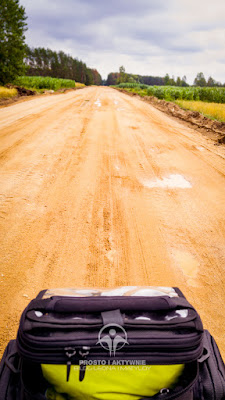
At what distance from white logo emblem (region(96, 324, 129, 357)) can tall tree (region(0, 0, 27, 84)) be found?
82.0 feet

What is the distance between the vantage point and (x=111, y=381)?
0.93 m

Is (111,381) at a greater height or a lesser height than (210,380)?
greater

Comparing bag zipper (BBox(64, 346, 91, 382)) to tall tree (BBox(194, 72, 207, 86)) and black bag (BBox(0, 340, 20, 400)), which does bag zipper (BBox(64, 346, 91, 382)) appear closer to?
black bag (BBox(0, 340, 20, 400))

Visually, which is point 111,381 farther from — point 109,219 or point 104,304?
point 109,219

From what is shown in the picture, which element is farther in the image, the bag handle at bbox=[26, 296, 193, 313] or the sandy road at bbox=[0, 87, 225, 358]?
the sandy road at bbox=[0, 87, 225, 358]

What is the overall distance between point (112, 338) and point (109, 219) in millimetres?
1953

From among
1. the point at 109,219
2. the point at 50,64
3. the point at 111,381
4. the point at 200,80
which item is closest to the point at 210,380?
the point at 111,381

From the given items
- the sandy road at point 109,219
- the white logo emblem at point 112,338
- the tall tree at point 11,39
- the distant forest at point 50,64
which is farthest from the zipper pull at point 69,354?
the distant forest at point 50,64

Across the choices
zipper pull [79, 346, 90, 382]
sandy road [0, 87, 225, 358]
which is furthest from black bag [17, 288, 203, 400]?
sandy road [0, 87, 225, 358]

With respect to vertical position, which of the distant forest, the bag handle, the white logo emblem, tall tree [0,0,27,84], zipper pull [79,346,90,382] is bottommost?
zipper pull [79,346,90,382]

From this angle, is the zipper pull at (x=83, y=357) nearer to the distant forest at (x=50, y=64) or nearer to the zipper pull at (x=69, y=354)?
the zipper pull at (x=69, y=354)

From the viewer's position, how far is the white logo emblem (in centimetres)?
91

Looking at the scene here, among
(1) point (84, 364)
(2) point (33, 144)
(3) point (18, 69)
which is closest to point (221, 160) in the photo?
(2) point (33, 144)

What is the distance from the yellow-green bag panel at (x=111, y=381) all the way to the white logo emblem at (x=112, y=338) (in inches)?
3.7
